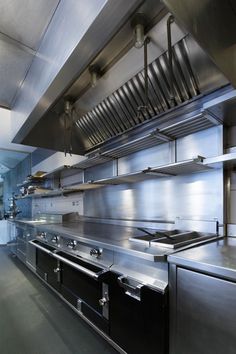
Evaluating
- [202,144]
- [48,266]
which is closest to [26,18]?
[202,144]

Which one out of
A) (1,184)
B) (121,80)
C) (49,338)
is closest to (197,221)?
(121,80)

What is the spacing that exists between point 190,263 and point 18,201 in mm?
6041

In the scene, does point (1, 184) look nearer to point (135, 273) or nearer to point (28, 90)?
point (28, 90)

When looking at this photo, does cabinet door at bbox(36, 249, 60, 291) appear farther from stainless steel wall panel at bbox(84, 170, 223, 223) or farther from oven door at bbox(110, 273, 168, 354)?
oven door at bbox(110, 273, 168, 354)

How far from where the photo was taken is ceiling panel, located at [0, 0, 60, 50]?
1.35 m

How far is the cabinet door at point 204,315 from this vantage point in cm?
79

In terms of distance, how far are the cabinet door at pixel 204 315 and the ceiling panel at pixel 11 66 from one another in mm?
2084

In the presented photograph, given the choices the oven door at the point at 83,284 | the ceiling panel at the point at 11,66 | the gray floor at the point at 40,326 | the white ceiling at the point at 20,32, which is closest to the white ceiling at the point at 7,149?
the ceiling panel at the point at 11,66

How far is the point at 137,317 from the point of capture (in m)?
1.12

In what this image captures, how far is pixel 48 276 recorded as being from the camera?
225 centimetres

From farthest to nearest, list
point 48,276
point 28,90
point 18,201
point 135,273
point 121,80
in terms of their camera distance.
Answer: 1. point 18,201
2. point 48,276
3. point 28,90
4. point 121,80
5. point 135,273

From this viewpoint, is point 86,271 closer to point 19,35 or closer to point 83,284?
point 83,284

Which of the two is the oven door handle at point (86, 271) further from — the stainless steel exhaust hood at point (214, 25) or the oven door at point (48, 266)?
the stainless steel exhaust hood at point (214, 25)

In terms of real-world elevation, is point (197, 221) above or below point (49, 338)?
above
